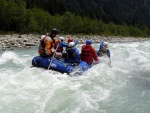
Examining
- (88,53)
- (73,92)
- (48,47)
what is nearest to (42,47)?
(48,47)

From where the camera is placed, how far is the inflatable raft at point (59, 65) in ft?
41.0

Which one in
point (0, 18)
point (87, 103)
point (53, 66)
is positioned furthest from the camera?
point (0, 18)

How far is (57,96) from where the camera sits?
9414 millimetres

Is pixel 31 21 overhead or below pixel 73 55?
overhead

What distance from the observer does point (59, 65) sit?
12523 millimetres

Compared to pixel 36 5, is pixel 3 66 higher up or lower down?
lower down

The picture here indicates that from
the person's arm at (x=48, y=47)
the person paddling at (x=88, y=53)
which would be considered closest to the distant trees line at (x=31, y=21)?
the person paddling at (x=88, y=53)

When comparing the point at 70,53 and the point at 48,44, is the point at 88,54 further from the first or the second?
the point at 48,44

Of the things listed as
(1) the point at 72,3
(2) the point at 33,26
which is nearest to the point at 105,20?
(1) the point at 72,3

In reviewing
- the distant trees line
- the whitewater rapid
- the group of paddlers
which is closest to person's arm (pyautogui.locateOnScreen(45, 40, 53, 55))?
the group of paddlers

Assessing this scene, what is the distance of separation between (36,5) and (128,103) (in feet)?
208

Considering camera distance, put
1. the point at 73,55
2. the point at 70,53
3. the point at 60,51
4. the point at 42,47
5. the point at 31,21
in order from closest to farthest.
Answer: the point at 42,47, the point at 73,55, the point at 70,53, the point at 60,51, the point at 31,21

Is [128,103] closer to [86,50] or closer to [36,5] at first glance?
[86,50]

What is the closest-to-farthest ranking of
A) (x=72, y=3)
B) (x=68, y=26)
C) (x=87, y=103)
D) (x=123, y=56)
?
1. (x=87, y=103)
2. (x=123, y=56)
3. (x=68, y=26)
4. (x=72, y=3)
